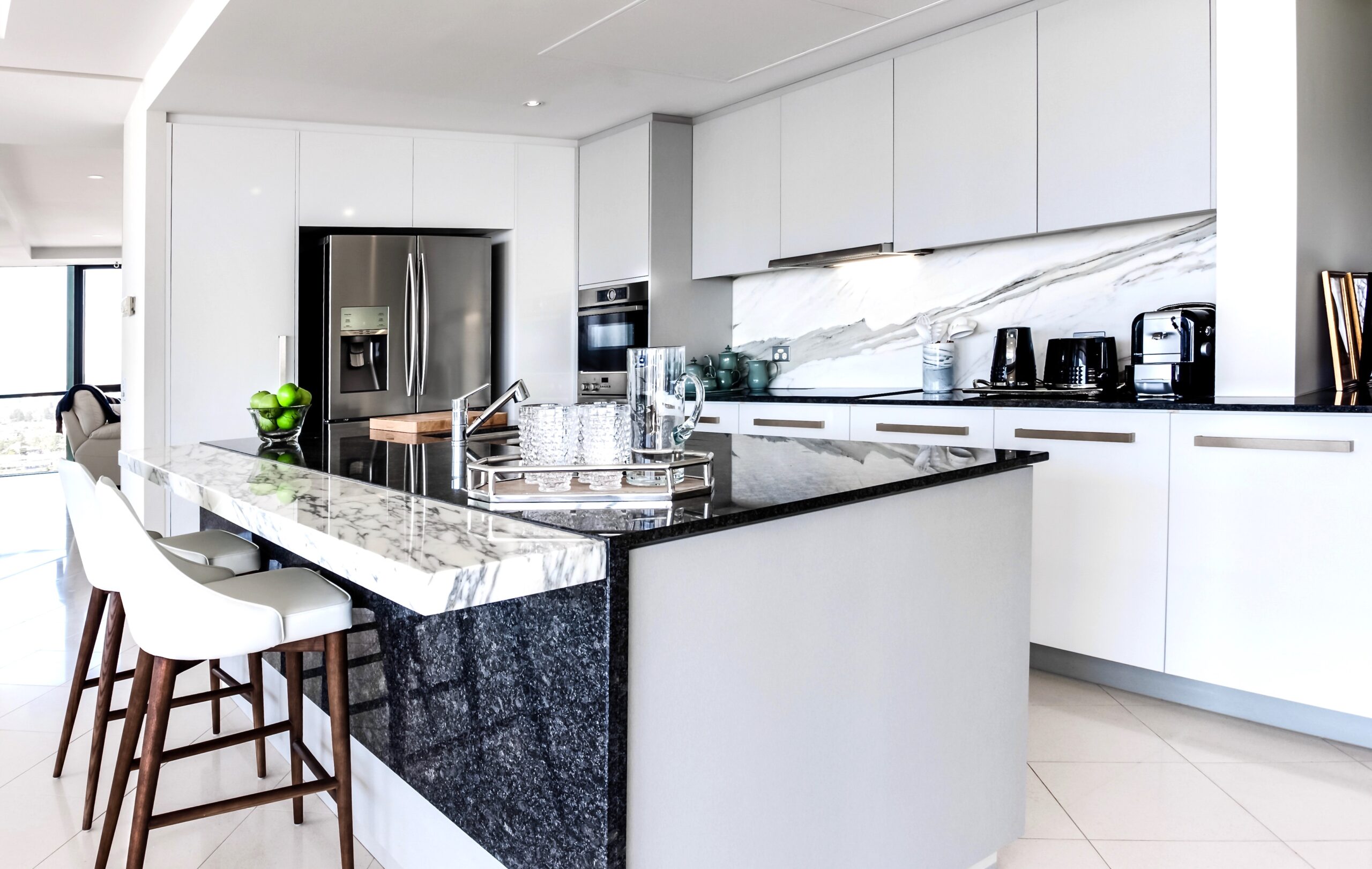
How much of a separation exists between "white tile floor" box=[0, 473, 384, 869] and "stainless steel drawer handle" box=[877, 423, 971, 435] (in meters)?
2.22

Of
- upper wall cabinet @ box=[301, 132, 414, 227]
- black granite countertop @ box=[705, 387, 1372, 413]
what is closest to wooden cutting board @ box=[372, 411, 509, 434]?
black granite countertop @ box=[705, 387, 1372, 413]

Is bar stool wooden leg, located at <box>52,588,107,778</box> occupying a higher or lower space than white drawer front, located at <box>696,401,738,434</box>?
lower

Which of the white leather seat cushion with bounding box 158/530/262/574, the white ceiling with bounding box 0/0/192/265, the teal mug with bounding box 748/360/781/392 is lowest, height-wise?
the white leather seat cushion with bounding box 158/530/262/574

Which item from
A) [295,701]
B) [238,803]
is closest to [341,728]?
[238,803]

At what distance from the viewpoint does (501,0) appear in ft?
10.3

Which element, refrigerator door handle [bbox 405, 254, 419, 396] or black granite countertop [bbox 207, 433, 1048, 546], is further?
refrigerator door handle [bbox 405, 254, 419, 396]

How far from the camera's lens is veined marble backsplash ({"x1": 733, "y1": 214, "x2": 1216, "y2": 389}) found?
10.6 feet

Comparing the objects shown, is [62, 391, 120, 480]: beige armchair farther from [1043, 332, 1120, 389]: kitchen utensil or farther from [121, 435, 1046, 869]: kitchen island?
[1043, 332, 1120, 389]: kitchen utensil

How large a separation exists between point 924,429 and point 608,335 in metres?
2.09

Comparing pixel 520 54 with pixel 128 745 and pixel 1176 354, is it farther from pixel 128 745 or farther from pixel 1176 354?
pixel 128 745

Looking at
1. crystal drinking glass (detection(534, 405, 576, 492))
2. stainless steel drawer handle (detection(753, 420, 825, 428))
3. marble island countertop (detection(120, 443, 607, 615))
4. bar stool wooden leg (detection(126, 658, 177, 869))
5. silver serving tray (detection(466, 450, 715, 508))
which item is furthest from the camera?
stainless steel drawer handle (detection(753, 420, 825, 428))

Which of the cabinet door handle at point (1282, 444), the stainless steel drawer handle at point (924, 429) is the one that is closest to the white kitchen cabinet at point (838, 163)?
the stainless steel drawer handle at point (924, 429)

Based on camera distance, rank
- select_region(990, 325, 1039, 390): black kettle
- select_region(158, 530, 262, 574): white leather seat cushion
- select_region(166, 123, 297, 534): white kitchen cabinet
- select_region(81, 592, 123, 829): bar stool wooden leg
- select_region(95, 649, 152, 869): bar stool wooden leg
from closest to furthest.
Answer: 1. select_region(95, 649, 152, 869): bar stool wooden leg
2. select_region(81, 592, 123, 829): bar stool wooden leg
3. select_region(158, 530, 262, 574): white leather seat cushion
4. select_region(990, 325, 1039, 390): black kettle
5. select_region(166, 123, 297, 534): white kitchen cabinet

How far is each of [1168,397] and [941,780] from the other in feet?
5.60
